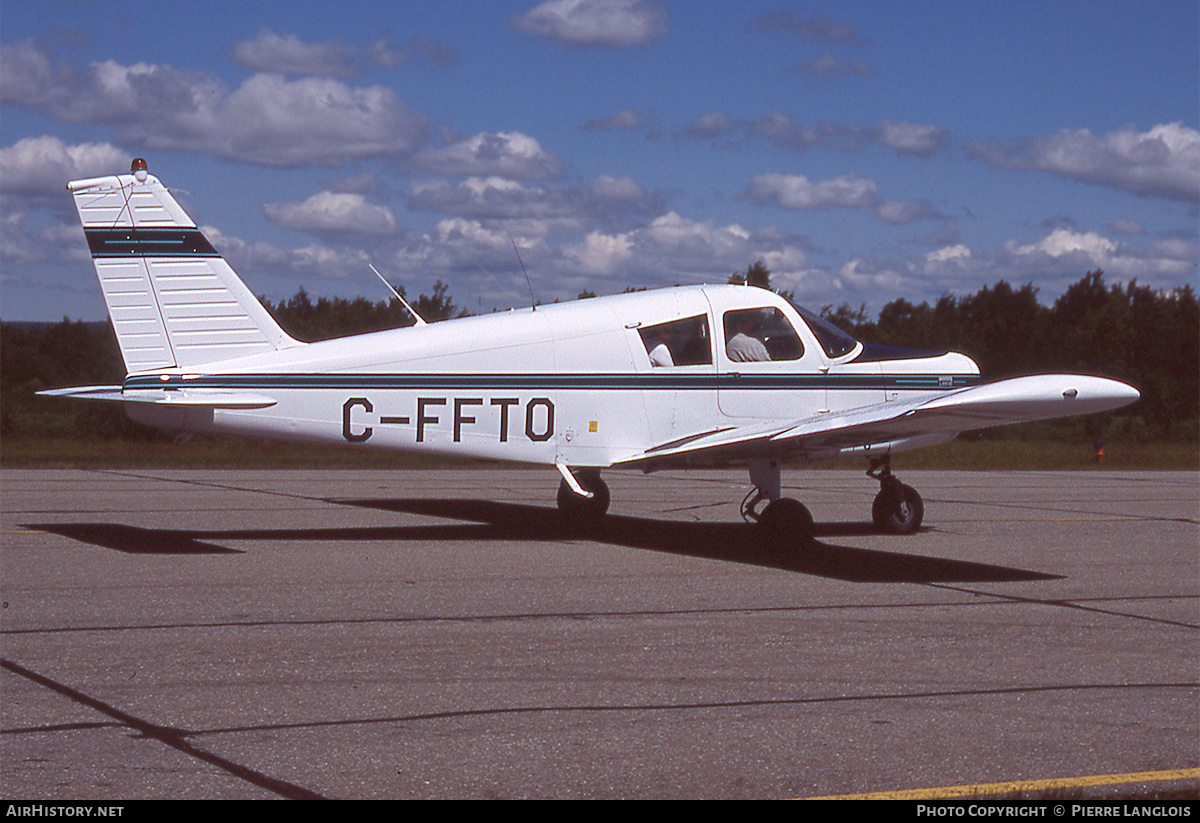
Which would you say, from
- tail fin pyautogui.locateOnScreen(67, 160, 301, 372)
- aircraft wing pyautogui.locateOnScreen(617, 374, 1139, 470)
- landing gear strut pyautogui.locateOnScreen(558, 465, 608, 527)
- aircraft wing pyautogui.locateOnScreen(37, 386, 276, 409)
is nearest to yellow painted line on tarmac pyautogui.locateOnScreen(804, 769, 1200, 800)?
aircraft wing pyautogui.locateOnScreen(617, 374, 1139, 470)

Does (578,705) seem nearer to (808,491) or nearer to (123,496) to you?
(123,496)

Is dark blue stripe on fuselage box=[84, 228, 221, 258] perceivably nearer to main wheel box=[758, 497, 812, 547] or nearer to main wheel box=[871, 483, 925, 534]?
main wheel box=[758, 497, 812, 547]

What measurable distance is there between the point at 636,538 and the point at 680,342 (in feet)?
6.73

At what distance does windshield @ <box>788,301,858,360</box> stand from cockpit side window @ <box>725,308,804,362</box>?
239 millimetres

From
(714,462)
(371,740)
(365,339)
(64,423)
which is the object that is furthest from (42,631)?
(64,423)

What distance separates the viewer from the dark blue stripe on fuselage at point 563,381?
38.3 ft

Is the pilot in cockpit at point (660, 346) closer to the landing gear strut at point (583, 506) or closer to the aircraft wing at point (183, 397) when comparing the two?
the landing gear strut at point (583, 506)

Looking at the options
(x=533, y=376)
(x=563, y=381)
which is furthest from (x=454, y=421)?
(x=563, y=381)

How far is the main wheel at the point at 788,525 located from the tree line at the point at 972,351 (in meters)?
21.9

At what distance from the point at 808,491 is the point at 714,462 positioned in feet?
24.7

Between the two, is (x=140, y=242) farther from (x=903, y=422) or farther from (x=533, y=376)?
(x=903, y=422)

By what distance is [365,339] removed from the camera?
486 inches

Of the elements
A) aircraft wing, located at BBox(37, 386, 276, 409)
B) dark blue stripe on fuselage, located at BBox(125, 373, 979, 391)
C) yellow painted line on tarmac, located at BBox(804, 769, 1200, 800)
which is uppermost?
dark blue stripe on fuselage, located at BBox(125, 373, 979, 391)

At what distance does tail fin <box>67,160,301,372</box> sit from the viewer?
11664mm
